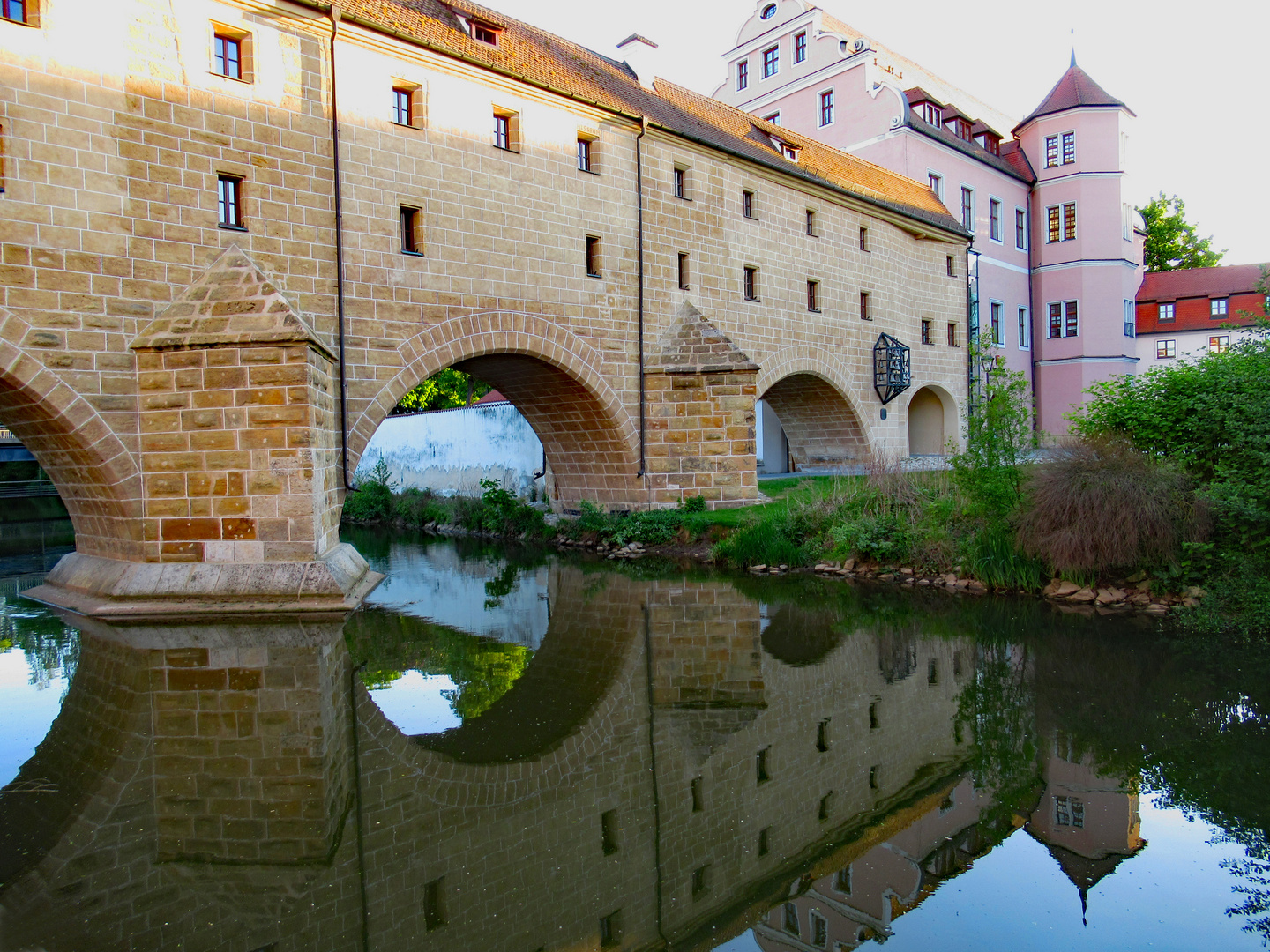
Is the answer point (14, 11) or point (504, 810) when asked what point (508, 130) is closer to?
point (14, 11)

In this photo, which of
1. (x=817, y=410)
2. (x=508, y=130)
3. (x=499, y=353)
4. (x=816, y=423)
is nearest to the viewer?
(x=499, y=353)

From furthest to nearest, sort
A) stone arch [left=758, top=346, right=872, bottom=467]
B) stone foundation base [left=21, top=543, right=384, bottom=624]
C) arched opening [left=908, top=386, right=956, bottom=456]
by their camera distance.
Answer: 1. arched opening [left=908, top=386, right=956, bottom=456]
2. stone arch [left=758, top=346, right=872, bottom=467]
3. stone foundation base [left=21, top=543, right=384, bottom=624]

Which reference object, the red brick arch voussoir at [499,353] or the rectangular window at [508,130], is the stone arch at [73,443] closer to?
the red brick arch voussoir at [499,353]

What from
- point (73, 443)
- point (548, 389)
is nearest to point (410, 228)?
point (548, 389)

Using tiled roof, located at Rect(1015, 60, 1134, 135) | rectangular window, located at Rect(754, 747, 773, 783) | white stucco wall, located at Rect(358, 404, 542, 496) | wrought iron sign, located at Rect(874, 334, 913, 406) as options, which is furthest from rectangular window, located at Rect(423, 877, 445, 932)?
tiled roof, located at Rect(1015, 60, 1134, 135)

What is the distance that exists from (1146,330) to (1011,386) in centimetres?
3295

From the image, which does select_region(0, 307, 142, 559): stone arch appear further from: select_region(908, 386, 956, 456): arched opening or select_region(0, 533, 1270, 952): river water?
select_region(908, 386, 956, 456): arched opening

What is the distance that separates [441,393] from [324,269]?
23822 millimetres

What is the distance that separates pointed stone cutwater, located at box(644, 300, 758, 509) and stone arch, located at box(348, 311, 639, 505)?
543 mm

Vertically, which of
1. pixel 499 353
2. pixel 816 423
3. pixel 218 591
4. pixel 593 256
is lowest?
pixel 218 591

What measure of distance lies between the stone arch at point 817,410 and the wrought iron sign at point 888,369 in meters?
1.12

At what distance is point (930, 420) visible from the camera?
25031mm

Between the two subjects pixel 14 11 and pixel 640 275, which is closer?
pixel 14 11

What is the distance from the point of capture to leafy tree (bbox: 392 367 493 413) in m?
33.5
